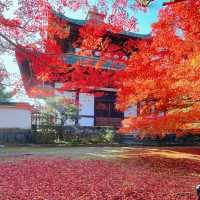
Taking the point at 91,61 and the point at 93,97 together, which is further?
the point at 93,97

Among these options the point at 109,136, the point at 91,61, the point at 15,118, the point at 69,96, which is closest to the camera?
the point at 15,118

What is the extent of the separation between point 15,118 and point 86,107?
249 inches

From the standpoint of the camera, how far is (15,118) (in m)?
18.9

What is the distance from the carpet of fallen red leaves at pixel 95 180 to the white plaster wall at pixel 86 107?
33.9ft

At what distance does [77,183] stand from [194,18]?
746 cm

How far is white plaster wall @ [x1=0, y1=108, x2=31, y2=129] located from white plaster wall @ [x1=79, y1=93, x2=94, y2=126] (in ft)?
16.5

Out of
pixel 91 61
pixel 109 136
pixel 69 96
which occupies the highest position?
pixel 91 61

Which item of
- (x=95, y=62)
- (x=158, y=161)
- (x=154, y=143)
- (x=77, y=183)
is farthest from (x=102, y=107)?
(x=77, y=183)

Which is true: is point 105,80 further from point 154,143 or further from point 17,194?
point 17,194

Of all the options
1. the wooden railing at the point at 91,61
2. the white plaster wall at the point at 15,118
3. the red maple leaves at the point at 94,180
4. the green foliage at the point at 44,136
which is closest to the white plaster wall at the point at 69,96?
the wooden railing at the point at 91,61

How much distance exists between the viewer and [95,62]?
2403 centimetres

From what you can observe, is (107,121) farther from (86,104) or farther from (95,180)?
(95,180)

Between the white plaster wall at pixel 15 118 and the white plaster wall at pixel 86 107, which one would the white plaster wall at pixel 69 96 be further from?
the white plaster wall at pixel 15 118

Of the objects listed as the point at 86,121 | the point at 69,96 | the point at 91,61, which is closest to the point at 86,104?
the point at 86,121
